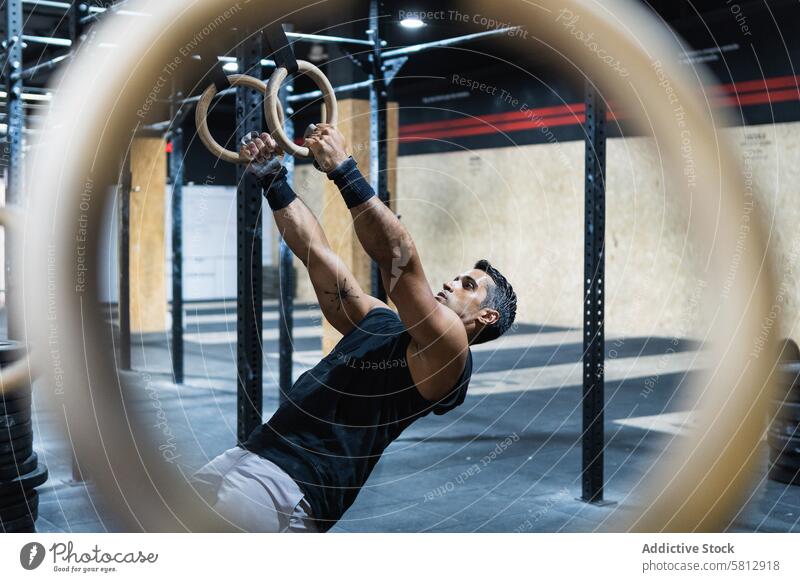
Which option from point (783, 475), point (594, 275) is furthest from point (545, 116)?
point (594, 275)

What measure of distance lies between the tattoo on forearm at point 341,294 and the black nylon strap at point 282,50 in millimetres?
677

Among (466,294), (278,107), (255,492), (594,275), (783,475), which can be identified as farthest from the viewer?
(783,475)

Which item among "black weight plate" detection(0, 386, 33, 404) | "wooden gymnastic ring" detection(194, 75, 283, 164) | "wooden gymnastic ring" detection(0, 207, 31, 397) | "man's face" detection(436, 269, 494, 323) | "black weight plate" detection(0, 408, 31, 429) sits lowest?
"black weight plate" detection(0, 408, 31, 429)

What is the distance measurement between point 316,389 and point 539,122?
1084 centimetres

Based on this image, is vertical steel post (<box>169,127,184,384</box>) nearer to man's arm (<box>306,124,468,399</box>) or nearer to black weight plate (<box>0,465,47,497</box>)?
black weight plate (<box>0,465,47,497</box>)

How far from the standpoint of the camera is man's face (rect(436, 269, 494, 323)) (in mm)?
2812

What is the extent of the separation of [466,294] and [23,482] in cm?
252

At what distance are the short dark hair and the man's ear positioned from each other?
0.04 feet

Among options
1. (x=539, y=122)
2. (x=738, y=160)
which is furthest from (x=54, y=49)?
(x=738, y=160)

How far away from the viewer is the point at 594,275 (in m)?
4.79

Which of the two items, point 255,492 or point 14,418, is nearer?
point 255,492

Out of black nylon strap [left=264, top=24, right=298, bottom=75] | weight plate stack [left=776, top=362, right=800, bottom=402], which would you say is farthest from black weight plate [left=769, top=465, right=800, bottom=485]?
black nylon strap [left=264, top=24, right=298, bottom=75]

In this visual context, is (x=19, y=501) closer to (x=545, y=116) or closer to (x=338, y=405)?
(x=338, y=405)

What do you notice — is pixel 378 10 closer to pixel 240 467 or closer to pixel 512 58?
pixel 240 467
